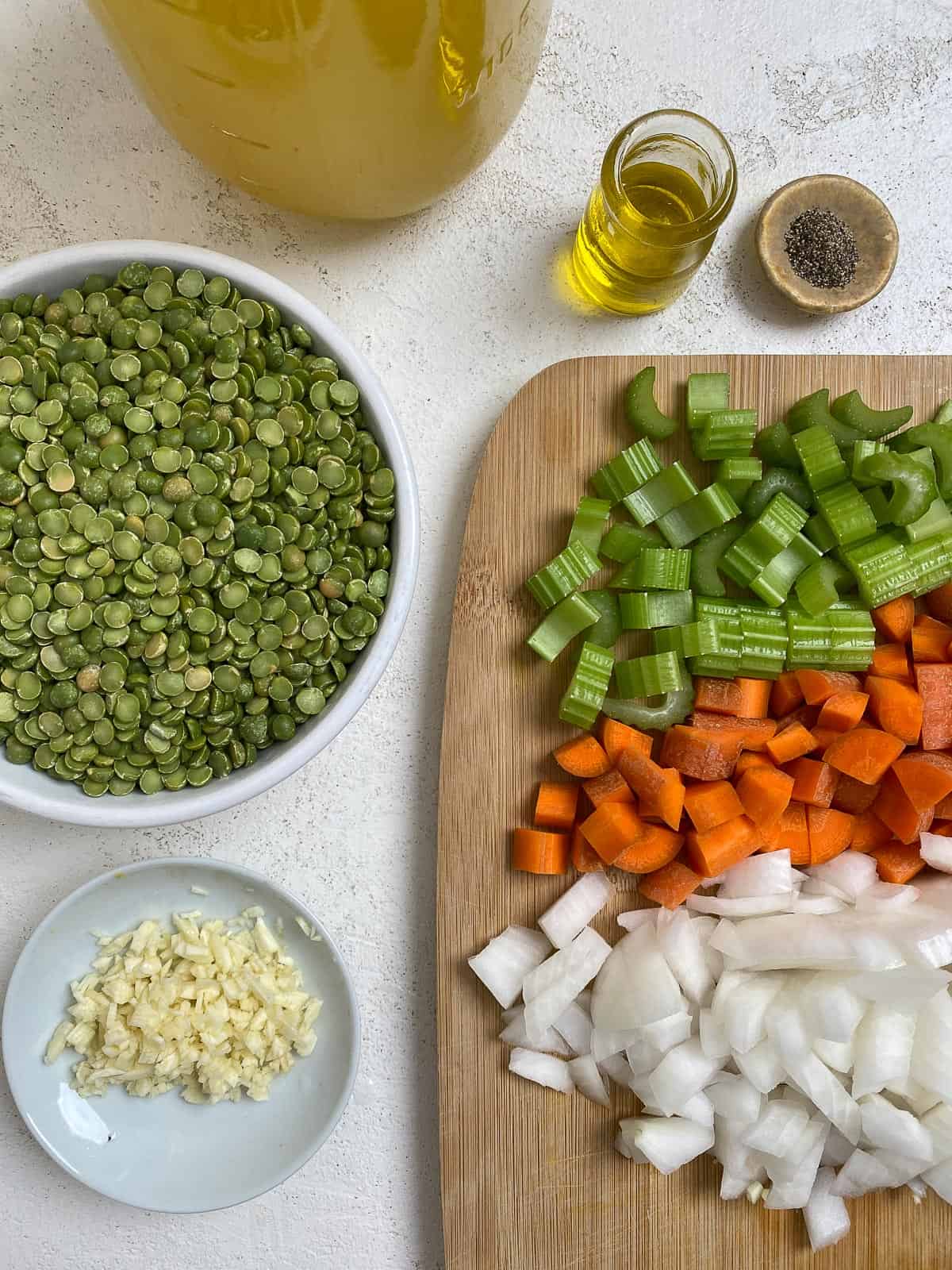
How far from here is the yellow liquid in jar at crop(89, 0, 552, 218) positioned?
3.44 ft

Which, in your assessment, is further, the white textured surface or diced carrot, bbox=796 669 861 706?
the white textured surface

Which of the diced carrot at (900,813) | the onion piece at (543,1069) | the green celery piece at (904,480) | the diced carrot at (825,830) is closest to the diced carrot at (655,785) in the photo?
the diced carrot at (825,830)

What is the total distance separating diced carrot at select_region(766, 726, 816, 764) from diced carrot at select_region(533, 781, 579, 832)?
32 cm

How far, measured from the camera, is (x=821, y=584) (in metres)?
1.56

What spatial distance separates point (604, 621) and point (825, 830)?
1.60 feet

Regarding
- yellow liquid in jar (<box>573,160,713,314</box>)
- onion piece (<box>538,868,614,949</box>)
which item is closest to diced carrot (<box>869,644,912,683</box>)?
onion piece (<box>538,868,614,949</box>)

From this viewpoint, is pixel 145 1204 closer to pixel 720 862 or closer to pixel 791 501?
pixel 720 862

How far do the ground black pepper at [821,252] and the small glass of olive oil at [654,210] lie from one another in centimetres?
16

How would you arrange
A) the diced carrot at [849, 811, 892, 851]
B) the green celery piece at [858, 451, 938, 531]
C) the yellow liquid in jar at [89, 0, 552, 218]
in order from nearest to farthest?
the yellow liquid in jar at [89, 0, 552, 218] < the green celery piece at [858, 451, 938, 531] < the diced carrot at [849, 811, 892, 851]

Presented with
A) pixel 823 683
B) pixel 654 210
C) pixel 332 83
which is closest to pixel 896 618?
pixel 823 683

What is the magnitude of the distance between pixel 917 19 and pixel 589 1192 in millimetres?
2078

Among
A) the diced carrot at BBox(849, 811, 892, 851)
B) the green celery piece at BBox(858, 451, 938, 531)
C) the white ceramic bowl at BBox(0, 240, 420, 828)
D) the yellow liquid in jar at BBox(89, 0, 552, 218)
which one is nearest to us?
the yellow liquid in jar at BBox(89, 0, 552, 218)

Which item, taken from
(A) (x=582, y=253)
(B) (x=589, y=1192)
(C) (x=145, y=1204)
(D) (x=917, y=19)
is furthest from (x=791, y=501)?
(C) (x=145, y=1204)

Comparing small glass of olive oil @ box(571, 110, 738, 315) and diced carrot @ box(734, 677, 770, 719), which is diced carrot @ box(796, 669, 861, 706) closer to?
diced carrot @ box(734, 677, 770, 719)
